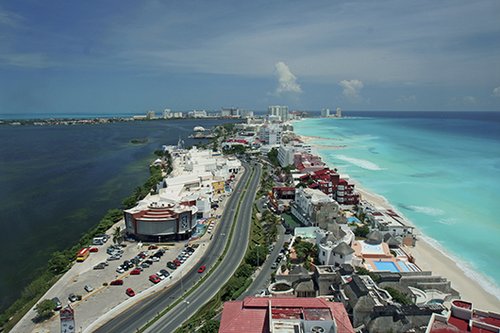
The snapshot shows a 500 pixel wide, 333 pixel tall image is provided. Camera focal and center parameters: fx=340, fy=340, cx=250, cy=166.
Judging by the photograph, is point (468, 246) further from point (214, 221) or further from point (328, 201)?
point (214, 221)

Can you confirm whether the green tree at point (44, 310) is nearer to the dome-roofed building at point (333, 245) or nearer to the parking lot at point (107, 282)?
the parking lot at point (107, 282)

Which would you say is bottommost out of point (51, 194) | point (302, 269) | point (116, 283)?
point (51, 194)

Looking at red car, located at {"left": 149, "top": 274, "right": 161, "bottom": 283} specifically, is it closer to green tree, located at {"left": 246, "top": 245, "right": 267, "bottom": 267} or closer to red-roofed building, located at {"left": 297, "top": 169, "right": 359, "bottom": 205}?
green tree, located at {"left": 246, "top": 245, "right": 267, "bottom": 267}

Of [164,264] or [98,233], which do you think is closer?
[164,264]

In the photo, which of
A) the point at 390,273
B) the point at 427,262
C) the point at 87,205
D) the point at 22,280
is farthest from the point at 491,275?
the point at 87,205

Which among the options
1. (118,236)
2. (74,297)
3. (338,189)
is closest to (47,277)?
(74,297)

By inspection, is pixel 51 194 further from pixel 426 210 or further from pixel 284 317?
pixel 426 210
